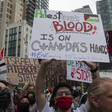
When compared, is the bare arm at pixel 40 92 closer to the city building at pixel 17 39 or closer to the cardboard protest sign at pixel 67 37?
the cardboard protest sign at pixel 67 37

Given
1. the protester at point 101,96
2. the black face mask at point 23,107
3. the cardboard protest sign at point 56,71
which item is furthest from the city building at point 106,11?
the protester at point 101,96

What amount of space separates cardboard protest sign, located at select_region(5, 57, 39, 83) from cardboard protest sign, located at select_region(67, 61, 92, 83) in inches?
65.3

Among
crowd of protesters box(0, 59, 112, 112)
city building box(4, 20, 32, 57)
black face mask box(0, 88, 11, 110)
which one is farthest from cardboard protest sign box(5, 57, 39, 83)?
city building box(4, 20, 32, 57)

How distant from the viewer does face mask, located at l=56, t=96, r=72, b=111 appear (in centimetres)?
199

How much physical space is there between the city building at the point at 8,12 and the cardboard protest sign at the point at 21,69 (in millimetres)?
47466

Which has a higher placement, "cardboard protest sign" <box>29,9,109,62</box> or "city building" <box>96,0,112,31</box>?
"city building" <box>96,0,112,31</box>

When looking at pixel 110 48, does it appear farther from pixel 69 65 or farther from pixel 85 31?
pixel 85 31

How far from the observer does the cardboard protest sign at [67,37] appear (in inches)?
116

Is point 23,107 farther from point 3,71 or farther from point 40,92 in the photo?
point 3,71

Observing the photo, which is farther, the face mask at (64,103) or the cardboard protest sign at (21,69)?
the cardboard protest sign at (21,69)

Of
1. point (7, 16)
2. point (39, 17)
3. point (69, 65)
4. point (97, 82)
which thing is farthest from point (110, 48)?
point (7, 16)

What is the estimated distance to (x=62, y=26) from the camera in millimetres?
3381

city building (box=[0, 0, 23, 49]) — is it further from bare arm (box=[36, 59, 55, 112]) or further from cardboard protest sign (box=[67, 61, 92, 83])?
bare arm (box=[36, 59, 55, 112])

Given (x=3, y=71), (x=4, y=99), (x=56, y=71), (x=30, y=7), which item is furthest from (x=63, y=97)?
(x=30, y=7)
